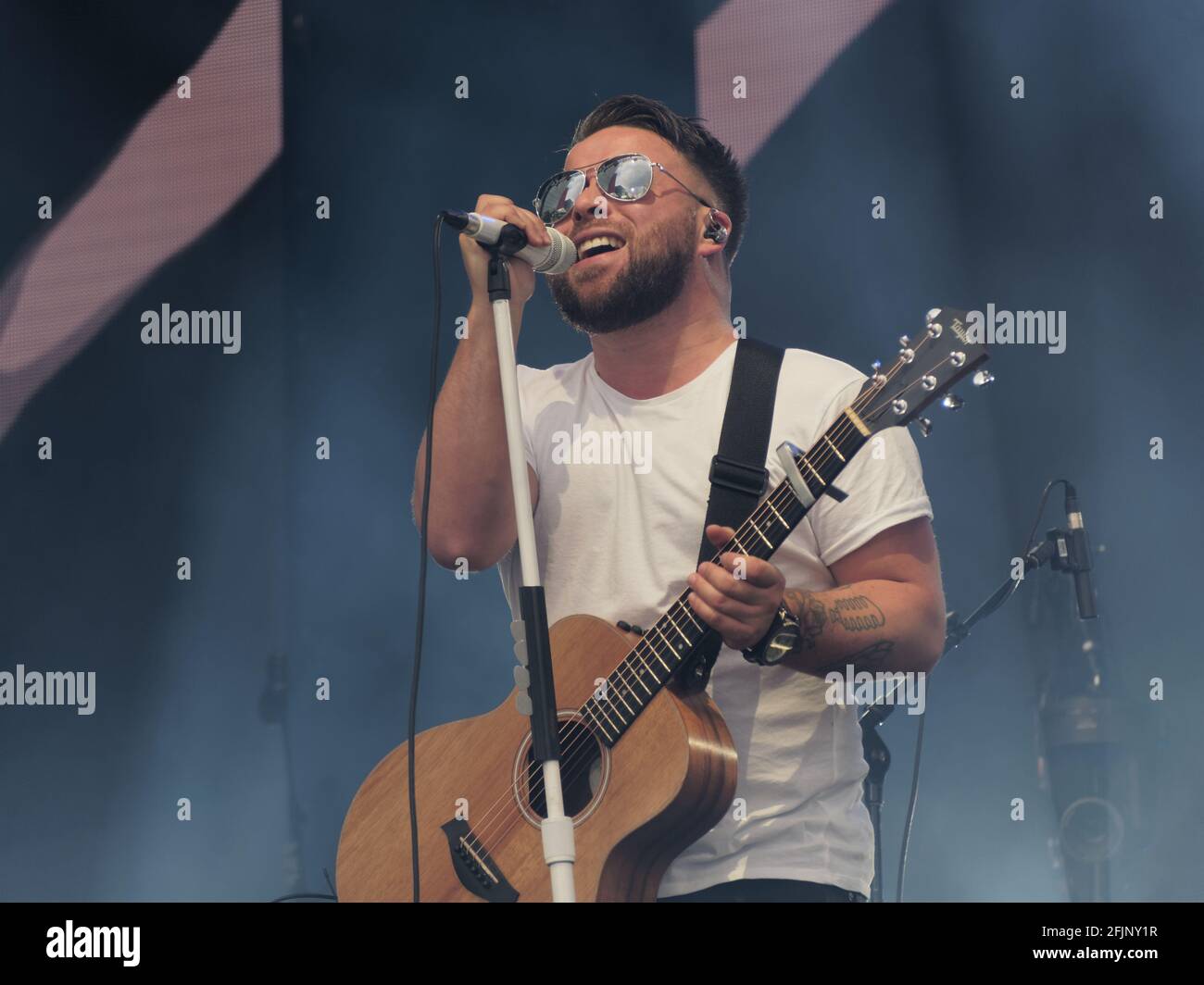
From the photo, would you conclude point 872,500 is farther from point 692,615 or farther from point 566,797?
point 566,797

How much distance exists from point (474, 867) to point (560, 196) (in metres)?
A: 1.28

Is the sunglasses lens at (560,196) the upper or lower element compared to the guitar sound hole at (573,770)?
upper

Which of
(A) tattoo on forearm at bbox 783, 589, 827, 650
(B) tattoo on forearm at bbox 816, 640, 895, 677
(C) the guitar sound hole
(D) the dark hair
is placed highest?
(D) the dark hair

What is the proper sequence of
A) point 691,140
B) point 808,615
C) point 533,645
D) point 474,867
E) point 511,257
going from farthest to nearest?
1. point 691,140
2. point 474,867
3. point 808,615
4. point 511,257
5. point 533,645

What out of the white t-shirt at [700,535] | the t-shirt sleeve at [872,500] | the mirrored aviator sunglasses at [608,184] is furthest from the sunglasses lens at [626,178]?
the t-shirt sleeve at [872,500]

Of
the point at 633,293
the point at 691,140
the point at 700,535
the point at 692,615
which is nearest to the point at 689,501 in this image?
the point at 700,535

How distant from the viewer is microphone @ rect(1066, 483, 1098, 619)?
3.35m

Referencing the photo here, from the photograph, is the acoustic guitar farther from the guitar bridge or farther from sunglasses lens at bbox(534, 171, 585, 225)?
sunglasses lens at bbox(534, 171, 585, 225)

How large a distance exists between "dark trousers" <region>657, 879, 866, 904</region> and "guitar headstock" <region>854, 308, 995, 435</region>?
0.76m

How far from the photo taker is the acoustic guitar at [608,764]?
2330 millimetres

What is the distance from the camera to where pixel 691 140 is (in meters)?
3.01

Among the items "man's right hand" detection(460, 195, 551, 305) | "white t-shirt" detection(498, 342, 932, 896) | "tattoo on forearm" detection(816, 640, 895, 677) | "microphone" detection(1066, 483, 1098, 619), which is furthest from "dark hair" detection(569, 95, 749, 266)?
"microphone" detection(1066, 483, 1098, 619)

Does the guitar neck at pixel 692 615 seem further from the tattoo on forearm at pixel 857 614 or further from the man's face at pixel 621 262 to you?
the man's face at pixel 621 262

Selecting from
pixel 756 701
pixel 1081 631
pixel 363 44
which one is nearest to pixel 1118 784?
pixel 1081 631
